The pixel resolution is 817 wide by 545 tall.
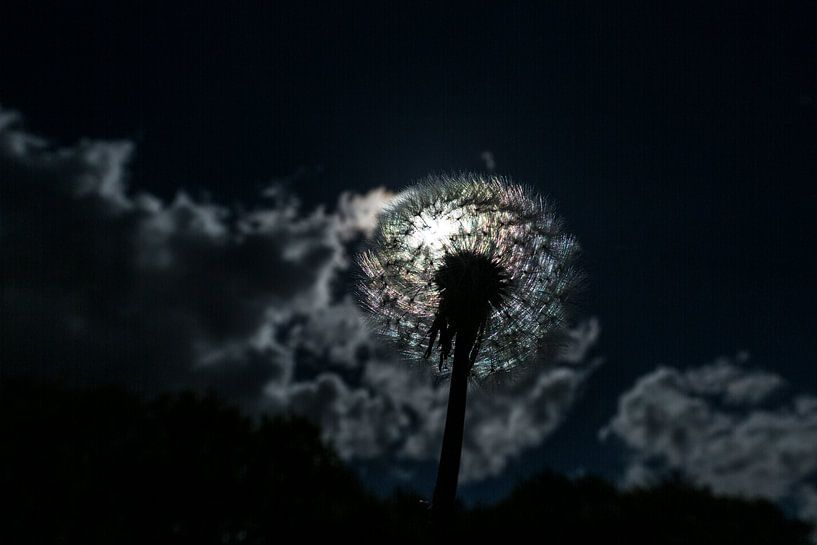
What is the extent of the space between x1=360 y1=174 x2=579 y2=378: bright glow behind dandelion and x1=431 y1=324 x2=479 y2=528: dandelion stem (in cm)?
114

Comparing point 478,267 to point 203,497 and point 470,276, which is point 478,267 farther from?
point 203,497

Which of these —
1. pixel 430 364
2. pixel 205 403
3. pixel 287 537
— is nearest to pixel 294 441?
pixel 205 403

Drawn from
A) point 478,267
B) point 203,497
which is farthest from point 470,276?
point 203,497

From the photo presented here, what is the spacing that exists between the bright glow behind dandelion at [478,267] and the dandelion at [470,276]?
0.02 meters

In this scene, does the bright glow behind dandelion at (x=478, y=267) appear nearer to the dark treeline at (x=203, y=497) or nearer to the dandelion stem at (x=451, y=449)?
the dandelion stem at (x=451, y=449)

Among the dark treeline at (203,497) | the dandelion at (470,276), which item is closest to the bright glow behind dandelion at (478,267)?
the dandelion at (470,276)

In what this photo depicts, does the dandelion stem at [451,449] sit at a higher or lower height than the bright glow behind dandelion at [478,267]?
lower

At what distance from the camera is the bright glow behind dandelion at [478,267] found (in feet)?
47.5

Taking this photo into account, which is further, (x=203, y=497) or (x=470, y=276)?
(x=203, y=497)

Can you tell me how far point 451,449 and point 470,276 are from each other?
386 cm

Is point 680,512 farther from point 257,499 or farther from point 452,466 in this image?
point 257,499

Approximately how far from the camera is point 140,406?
2061 centimetres

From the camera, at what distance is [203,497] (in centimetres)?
1792

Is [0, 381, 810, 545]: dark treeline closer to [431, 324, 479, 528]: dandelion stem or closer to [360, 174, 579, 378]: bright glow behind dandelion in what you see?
[431, 324, 479, 528]: dandelion stem
